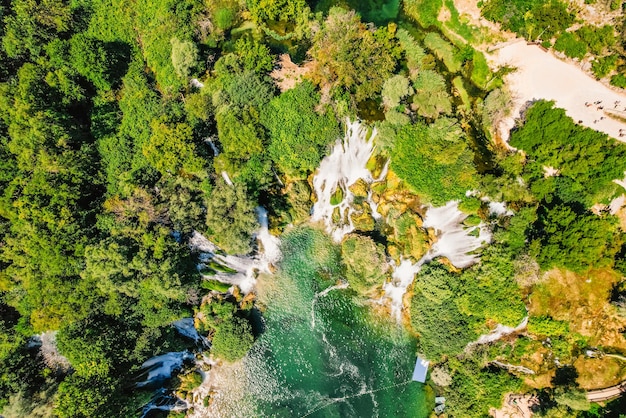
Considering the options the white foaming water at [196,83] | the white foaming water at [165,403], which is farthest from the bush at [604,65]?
the white foaming water at [165,403]

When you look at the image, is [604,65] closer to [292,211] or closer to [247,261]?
[292,211]

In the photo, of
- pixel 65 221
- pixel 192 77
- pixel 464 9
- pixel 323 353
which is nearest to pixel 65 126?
pixel 65 221

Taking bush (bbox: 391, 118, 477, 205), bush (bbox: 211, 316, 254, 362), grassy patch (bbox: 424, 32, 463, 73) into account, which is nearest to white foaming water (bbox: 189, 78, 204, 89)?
bush (bbox: 391, 118, 477, 205)

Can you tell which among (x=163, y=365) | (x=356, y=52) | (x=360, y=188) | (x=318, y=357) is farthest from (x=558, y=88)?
(x=163, y=365)

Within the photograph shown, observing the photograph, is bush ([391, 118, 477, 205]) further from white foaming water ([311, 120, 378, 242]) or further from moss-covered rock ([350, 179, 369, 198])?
moss-covered rock ([350, 179, 369, 198])

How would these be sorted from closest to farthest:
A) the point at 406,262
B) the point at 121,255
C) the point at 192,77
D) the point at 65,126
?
the point at 121,255
the point at 65,126
the point at 192,77
the point at 406,262

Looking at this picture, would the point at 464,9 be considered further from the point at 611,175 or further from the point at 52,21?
the point at 52,21

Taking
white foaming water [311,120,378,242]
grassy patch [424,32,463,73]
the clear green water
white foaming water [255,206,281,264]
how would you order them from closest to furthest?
grassy patch [424,32,463,73]
white foaming water [311,120,378,242]
white foaming water [255,206,281,264]
the clear green water

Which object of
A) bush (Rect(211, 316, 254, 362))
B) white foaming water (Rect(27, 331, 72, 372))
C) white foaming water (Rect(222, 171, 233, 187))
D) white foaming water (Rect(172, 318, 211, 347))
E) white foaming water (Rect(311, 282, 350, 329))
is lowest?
white foaming water (Rect(27, 331, 72, 372))
